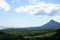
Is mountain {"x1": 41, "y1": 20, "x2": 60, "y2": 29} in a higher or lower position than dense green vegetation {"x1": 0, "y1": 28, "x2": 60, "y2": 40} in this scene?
higher

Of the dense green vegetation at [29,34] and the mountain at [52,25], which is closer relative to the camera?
the dense green vegetation at [29,34]

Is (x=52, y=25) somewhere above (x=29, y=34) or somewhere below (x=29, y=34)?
above

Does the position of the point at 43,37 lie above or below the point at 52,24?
below

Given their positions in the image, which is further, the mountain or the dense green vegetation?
the mountain

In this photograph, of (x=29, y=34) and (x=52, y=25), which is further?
(x=52, y=25)

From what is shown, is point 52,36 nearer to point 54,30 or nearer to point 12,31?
point 54,30

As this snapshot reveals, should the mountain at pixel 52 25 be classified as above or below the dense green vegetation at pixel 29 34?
above

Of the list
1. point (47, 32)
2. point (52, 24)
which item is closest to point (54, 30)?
point (47, 32)

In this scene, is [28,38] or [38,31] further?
[38,31]
